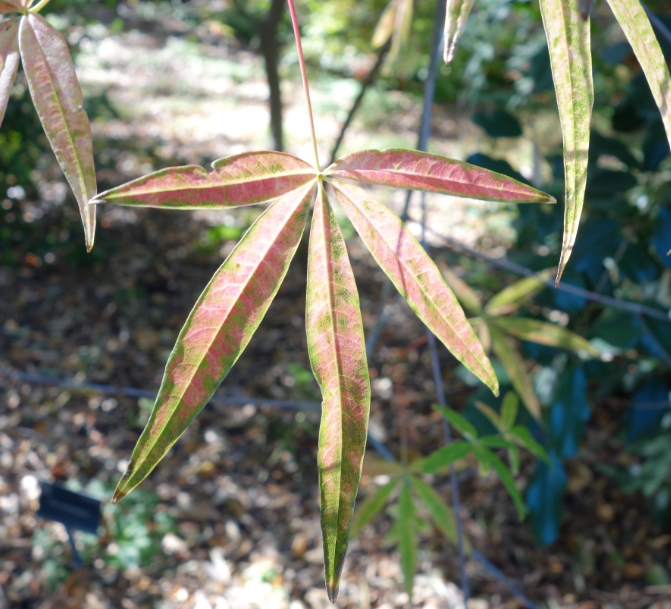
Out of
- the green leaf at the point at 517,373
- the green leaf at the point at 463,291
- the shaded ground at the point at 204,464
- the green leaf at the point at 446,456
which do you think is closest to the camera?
the green leaf at the point at 446,456

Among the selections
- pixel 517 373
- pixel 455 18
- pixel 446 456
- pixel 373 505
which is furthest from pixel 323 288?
pixel 373 505

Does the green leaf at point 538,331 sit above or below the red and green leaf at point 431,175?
below

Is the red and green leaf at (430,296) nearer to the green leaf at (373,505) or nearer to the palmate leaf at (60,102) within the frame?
the palmate leaf at (60,102)

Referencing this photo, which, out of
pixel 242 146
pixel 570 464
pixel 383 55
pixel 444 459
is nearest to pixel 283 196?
pixel 444 459

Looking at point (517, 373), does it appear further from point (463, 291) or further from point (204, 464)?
point (204, 464)

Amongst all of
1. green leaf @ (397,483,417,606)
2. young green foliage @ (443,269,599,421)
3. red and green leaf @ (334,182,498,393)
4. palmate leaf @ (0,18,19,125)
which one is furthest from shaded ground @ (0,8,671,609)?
palmate leaf @ (0,18,19,125)

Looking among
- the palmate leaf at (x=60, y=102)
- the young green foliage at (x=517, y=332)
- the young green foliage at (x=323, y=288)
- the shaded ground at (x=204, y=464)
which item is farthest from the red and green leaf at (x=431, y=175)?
the shaded ground at (x=204, y=464)

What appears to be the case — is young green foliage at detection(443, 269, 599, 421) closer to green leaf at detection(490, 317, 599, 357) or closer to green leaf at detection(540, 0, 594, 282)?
green leaf at detection(490, 317, 599, 357)
